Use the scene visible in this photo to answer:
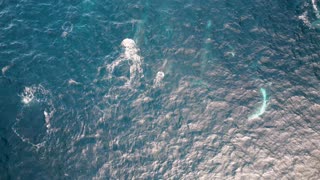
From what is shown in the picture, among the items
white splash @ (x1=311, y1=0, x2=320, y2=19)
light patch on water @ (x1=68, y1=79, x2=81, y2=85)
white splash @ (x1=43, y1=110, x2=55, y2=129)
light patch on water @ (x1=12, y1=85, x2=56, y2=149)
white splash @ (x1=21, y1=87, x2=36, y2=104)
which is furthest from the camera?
white splash @ (x1=311, y1=0, x2=320, y2=19)

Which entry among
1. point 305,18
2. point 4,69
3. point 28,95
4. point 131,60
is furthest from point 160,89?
point 305,18

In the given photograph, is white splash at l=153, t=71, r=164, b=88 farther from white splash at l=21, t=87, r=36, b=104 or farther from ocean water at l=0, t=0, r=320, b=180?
white splash at l=21, t=87, r=36, b=104

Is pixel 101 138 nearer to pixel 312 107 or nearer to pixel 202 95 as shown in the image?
pixel 202 95

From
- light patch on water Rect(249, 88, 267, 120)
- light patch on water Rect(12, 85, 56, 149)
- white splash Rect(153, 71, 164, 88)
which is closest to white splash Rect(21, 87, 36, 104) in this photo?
light patch on water Rect(12, 85, 56, 149)

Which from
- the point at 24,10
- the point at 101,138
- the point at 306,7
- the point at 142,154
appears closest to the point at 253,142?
the point at 142,154

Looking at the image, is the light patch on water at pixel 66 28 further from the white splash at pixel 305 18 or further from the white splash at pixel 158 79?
the white splash at pixel 305 18

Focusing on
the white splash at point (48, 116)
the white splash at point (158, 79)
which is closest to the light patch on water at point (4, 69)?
the white splash at point (48, 116)
